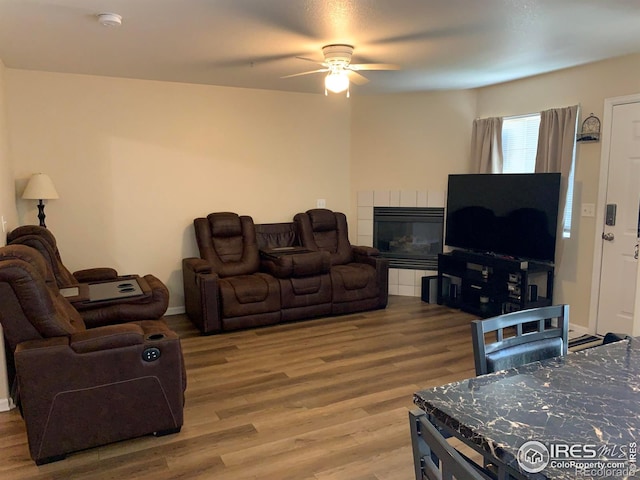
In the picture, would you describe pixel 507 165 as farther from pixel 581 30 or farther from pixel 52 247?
pixel 52 247

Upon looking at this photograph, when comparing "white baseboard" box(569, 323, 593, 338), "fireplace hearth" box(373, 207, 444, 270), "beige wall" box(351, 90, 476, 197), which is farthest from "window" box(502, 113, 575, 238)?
"white baseboard" box(569, 323, 593, 338)

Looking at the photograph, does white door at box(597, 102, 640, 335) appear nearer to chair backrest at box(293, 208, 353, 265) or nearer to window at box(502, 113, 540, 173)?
window at box(502, 113, 540, 173)

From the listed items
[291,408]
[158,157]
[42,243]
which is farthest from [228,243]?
[291,408]

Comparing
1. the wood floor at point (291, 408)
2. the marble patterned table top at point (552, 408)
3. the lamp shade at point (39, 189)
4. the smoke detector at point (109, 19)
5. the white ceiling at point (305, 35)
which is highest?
the white ceiling at point (305, 35)

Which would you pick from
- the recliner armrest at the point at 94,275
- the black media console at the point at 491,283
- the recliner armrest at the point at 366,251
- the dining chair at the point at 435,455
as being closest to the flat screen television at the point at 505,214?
the black media console at the point at 491,283

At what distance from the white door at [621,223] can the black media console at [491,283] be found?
0.52 meters

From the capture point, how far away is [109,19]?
293 cm

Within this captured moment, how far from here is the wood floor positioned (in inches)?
97.7

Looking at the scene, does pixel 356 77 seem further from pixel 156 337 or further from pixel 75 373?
pixel 75 373

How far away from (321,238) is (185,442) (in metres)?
3.38

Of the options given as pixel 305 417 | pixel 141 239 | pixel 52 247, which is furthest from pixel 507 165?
pixel 52 247

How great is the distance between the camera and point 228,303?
457 cm

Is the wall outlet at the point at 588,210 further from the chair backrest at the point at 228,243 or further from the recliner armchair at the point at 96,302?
the recliner armchair at the point at 96,302

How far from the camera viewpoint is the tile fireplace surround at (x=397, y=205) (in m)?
5.96
